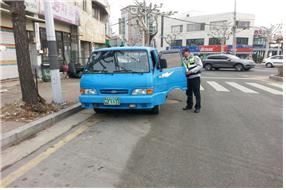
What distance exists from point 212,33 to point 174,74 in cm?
5069

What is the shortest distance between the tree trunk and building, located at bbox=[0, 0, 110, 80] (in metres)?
3.38

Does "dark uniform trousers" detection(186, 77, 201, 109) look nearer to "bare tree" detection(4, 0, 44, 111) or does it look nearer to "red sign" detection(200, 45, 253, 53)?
"bare tree" detection(4, 0, 44, 111)

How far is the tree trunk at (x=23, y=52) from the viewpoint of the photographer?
18.6ft

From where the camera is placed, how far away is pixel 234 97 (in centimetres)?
937

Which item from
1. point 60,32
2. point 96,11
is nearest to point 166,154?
point 60,32

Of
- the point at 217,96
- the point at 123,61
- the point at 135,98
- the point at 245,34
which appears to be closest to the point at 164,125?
the point at 135,98

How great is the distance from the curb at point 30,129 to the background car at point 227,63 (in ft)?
65.9

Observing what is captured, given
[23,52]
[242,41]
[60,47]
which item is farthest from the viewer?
[242,41]

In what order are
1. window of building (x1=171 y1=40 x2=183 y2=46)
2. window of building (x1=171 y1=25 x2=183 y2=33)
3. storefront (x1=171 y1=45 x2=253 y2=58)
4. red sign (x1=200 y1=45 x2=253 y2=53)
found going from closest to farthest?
storefront (x1=171 y1=45 x2=253 y2=58) → red sign (x1=200 y1=45 x2=253 y2=53) → window of building (x1=171 y1=40 x2=183 y2=46) → window of building (x1=171 y1=25 x2=183 y2=33)

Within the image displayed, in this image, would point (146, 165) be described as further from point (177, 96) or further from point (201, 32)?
point (201, 32)

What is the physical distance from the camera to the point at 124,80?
5707 mm

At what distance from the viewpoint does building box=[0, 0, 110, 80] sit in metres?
11.1

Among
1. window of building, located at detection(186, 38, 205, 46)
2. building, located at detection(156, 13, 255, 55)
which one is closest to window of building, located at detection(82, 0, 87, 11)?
building, located at detection(156, 13, 255, 55)

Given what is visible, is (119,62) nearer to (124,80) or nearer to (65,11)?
(124,80)
